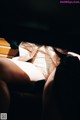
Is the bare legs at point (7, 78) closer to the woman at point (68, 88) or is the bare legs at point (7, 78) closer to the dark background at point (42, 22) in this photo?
the woman at point (68, 88)

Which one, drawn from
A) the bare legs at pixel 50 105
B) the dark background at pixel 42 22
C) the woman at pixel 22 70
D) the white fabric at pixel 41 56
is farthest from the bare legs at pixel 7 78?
the dark background at pixel 42 22

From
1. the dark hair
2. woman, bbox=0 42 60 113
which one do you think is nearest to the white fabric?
woman, bbox=0 42 60 113

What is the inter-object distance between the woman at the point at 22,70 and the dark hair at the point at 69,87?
32cm

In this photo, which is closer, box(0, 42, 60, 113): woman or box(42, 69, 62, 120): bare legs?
box(42, 69, 62, 120): bare legs

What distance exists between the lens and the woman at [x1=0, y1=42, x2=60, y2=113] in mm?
1023

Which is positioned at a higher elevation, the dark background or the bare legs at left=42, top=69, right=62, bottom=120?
the dark background

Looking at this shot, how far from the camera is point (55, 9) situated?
21.0 inches

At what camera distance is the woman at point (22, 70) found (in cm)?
102

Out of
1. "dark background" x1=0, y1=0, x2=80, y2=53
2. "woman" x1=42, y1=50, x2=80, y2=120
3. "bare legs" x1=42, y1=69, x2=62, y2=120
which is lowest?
"bare legs" x1=42, y1=69, x2=62, y2=120

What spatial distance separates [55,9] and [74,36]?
96mm

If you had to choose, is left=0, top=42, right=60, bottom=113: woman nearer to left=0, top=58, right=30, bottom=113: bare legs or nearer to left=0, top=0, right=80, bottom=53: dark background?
left=0, top=58, right=30, bottom=113: bare legs

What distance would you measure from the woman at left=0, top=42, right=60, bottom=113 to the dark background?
1.79 feet

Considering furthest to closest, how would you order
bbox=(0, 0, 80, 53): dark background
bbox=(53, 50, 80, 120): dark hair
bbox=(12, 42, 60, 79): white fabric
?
bbox=(12, 42, 60, 79): white fabric → bbox=(53, 50, 80, 120): dark hair → bbox=(0, 0, 80, 53): dark background

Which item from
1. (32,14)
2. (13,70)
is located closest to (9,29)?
(32,14)
